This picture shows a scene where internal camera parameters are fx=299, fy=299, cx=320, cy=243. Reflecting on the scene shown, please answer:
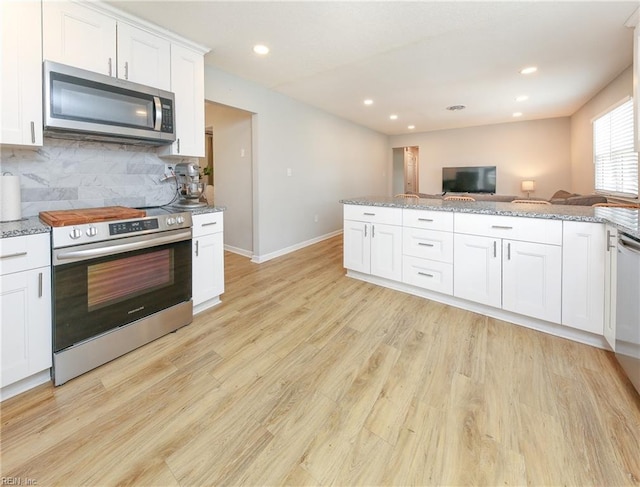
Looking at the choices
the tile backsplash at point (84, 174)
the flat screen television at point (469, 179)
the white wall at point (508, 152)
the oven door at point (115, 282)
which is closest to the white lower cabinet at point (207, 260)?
the oven door at point (115, 282)

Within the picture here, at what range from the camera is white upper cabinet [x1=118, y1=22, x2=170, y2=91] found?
226cm

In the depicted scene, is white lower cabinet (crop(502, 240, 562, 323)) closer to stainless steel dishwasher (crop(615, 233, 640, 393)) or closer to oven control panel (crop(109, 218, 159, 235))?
stainless steel dishwasher (crop(615, 233, 640, 393))

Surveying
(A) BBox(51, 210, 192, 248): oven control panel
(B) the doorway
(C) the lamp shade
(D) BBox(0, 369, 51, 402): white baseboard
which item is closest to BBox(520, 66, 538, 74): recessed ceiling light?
(C) the lamp shade

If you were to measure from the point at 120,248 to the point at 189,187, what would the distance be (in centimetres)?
97

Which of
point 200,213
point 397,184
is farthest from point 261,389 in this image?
point 397,184

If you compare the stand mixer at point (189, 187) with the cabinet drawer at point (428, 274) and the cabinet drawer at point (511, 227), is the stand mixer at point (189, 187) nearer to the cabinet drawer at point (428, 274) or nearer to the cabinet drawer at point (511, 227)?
the cabinet drawer at point (428, 274)

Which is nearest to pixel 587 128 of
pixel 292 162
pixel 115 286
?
pixel 292 162

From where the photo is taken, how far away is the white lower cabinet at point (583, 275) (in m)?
2.01

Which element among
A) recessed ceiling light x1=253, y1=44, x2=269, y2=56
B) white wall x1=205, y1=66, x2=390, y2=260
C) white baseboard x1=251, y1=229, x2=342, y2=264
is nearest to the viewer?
recessed ceiling light x1=253, y1=44, x2=269, y2=56

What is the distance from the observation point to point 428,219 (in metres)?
2.84

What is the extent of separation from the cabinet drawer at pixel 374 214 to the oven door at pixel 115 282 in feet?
5.89

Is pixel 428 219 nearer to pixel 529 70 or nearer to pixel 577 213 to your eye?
pixel 577 213

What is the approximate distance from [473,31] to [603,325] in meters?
2.60

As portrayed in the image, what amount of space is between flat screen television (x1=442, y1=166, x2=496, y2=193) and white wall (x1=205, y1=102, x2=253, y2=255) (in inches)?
212
